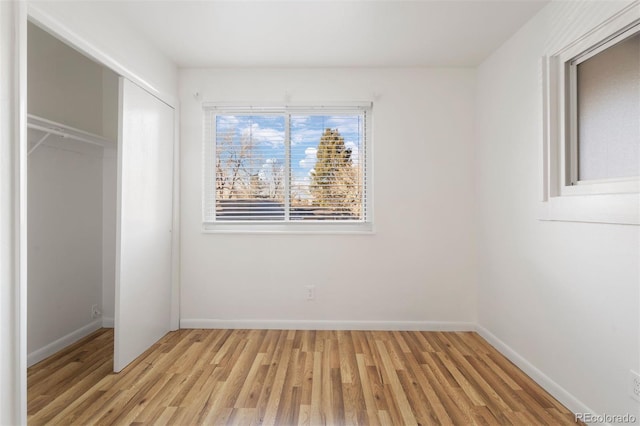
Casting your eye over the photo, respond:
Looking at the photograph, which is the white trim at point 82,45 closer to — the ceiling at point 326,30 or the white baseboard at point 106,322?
the ceiling at point 326,30

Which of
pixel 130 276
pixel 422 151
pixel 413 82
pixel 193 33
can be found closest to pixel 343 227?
pixel 422 151

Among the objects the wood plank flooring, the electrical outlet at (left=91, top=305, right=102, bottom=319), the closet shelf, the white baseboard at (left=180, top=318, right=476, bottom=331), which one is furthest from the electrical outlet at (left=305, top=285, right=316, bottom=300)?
the closet shelf

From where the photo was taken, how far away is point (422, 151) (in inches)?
122

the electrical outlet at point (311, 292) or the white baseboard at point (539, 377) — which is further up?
the electrical outlet at point (311, 292)

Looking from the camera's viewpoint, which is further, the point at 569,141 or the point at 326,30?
the point at 326,30

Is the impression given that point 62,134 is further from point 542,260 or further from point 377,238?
point 542,260

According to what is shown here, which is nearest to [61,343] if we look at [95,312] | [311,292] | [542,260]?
[95,312]

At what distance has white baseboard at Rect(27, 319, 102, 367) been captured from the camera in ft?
7.89

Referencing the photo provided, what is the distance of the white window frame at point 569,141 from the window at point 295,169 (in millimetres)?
1496

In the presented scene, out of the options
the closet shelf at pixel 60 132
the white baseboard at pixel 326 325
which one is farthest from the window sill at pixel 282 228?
the closet shelf at pixel 60 132

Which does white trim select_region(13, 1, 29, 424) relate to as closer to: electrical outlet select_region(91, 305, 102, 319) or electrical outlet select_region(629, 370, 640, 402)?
electrical outlet select_region(91, 305, 102, 319)

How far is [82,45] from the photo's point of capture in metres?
1.92

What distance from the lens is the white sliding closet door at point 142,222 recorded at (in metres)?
2.30

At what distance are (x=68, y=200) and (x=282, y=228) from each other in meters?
1.85
